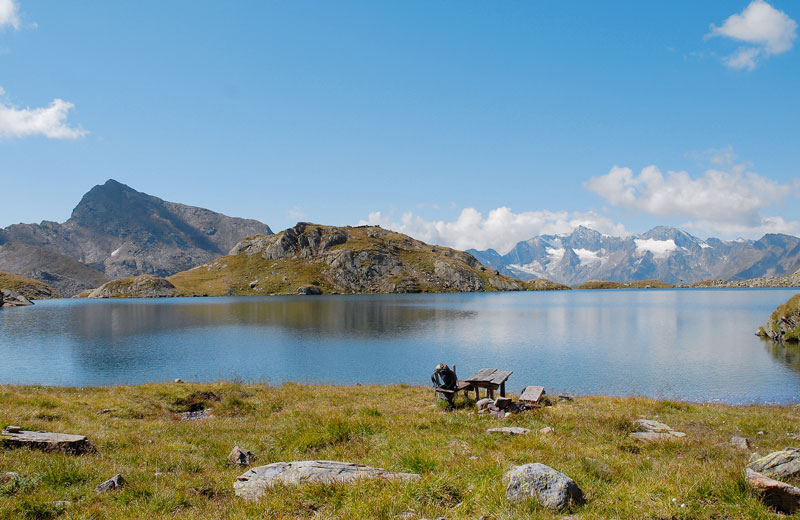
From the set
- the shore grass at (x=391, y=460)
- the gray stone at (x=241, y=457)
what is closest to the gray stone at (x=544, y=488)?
the shore grass at (x=391, y=460)

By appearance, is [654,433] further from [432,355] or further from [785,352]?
[785,352]

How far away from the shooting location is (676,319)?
10538 centimetres

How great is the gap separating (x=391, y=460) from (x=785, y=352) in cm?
6916

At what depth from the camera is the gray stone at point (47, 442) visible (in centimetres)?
1325

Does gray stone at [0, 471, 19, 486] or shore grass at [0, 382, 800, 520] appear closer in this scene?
shore grass at [0, 382, 800, 520]

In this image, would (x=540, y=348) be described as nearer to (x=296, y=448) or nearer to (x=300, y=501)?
(x=296, y=448)

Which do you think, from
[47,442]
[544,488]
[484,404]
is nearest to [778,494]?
[544,488]

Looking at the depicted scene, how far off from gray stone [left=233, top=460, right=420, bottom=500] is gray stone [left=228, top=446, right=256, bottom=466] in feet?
7.52

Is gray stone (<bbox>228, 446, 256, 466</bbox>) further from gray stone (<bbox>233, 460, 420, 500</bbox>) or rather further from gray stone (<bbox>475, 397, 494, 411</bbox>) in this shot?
gray stone (<bbox>475, 397, 494, 411</bbox>)

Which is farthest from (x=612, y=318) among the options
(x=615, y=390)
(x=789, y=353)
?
(x=615, y=390)

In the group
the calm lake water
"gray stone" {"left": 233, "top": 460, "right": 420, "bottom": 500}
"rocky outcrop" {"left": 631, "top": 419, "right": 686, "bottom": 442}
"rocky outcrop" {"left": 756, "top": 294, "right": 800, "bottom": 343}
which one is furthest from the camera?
"rocky outcrop" {"left": 756, "top": 294, "right": 800, "bottom": 343}

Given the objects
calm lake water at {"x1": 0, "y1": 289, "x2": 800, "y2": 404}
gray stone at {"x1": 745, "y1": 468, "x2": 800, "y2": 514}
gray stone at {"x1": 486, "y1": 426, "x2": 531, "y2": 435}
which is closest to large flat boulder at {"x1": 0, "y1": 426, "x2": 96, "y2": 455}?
gray stone at {"x1": 486, "y1": 426, "x2": 531, "y2": 435}

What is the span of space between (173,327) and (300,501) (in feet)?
346

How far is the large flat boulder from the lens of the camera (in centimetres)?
1325
